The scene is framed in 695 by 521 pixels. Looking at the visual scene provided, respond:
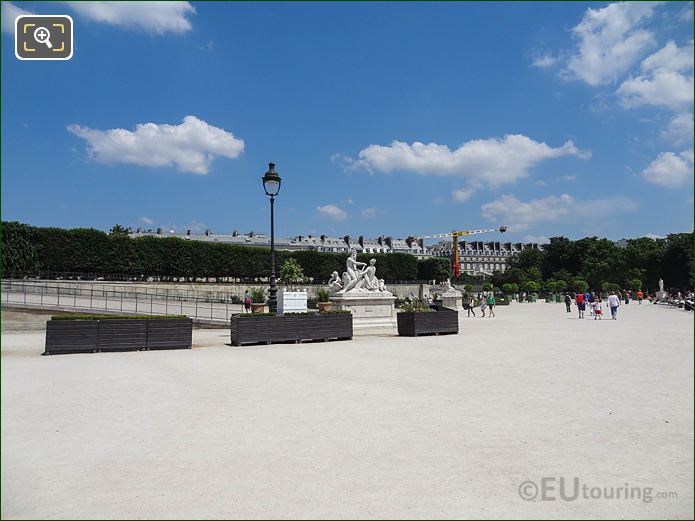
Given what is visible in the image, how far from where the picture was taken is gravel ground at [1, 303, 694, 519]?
399 cm

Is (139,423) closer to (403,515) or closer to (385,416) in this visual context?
(385,416)

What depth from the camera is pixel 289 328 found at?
16.5 meters

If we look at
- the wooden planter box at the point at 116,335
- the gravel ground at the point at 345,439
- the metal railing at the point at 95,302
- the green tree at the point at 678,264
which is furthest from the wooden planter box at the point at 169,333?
the green tree at the point at 678,264

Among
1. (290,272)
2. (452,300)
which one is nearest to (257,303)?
(452,300)

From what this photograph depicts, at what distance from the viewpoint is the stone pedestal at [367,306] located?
2286 cm

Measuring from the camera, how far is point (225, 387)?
8.81m

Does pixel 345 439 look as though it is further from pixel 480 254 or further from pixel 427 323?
pixel 480 254

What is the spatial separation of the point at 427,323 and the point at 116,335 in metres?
10.4

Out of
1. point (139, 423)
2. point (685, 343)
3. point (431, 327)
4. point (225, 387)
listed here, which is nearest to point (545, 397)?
point (225, 387)

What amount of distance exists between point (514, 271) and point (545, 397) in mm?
100517

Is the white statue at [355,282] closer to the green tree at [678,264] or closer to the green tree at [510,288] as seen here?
the green tree at [678,264]

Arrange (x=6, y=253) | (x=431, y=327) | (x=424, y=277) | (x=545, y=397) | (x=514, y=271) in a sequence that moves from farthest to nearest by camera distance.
A: 1. (x=514, y=271)
2. (x=424, y=277)
3. (x=6, y=253)
4. (x=431, y=327)
5. (x=545, y=397)

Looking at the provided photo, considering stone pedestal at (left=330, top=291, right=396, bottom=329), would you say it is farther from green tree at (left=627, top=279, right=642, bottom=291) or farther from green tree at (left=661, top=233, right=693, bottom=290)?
green tree at (left=627, top=279, right=642, bottom=291)

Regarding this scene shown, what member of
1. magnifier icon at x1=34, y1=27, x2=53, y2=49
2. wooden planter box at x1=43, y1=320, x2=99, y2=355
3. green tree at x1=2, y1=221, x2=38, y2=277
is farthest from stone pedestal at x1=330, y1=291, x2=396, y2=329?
green tree at x1=2, y1=221, x2=38, y2=277
